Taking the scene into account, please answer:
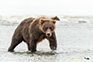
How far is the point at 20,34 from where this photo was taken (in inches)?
291

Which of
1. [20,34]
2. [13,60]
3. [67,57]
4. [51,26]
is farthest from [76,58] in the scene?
[20,34]

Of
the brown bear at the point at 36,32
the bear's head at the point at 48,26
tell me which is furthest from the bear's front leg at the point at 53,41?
the bear's head at the point at 48,26

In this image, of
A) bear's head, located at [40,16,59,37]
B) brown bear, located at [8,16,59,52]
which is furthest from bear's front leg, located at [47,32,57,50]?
bear's head, located at [40,16,59,37]

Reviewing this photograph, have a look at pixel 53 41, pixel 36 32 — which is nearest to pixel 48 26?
pixel 36 32

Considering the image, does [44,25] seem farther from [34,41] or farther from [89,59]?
[89,59]

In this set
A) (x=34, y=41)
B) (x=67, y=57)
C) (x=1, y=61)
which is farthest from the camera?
(x=34, y=41)

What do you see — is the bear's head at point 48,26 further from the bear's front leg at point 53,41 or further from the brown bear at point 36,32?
the bear's front leg at point 53,41

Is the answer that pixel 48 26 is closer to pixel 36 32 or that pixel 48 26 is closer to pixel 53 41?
pixel 36 32

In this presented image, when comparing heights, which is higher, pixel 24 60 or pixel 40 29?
pixel 40 29

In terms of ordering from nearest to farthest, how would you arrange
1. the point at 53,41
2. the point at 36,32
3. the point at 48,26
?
1. the point at 48,26
2. the point at 36,32
3. the point at 53,41

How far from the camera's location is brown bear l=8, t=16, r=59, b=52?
19.8 ft

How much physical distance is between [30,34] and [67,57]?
1.37 m

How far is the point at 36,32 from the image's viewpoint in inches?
254

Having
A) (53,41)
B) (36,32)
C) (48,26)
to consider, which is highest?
(48,26)
